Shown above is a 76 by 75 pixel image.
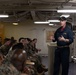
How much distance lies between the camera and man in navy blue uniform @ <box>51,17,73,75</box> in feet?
19.2

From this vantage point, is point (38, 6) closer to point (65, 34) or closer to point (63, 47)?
point (65, 34)

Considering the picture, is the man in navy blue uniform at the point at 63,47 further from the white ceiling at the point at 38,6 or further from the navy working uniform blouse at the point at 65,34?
the white ceiling at the point at 38,6

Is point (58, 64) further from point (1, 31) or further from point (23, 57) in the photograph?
point (1, 31)

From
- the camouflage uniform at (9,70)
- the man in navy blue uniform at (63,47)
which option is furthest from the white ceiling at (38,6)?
the camouflage uniform at (9,70)

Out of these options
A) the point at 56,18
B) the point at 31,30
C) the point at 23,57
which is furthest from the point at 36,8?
the point at 31,30

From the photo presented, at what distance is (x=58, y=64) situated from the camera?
605cm

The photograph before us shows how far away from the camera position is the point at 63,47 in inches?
231

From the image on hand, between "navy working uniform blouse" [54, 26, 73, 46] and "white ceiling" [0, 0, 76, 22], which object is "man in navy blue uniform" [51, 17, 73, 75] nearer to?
"navy working uniform blouse" [54, 26, 73, 46]

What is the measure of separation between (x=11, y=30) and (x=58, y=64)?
32.9 ft

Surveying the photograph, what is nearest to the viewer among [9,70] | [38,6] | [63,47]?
[9,70]

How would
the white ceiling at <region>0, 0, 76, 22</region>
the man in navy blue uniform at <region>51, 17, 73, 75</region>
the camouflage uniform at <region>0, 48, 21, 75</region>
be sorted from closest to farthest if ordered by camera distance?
the camouflage uniform at <region>0, 48, 21, 75</region>
the man in navy blue uniform at <region>51, 17, 73, 75</region>
the white ceiling at <region>0, 0, 76, 22</region>

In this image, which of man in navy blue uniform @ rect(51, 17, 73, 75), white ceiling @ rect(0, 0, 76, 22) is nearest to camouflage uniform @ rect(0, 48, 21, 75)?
man in navy blue uniform @ rect(51, 17, 73, 75)

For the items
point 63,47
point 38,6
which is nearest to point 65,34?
point 63,47

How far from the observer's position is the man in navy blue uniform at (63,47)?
5.84 meters
